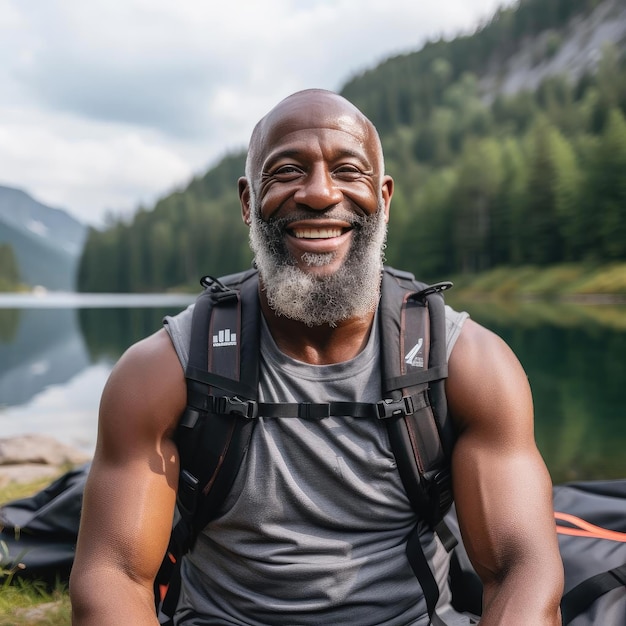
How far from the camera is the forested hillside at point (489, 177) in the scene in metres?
69.6

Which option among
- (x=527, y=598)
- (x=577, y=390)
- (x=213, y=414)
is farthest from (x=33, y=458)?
(x=577, y=390)

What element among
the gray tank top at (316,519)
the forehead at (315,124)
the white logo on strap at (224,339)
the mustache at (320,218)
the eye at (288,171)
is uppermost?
the forehead at (315,124)

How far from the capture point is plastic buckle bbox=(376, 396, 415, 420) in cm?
275

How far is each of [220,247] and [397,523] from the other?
132225 mm

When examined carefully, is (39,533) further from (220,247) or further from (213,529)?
(220,247)

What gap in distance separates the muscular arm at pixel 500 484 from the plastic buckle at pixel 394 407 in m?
0.19

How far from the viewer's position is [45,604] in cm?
463

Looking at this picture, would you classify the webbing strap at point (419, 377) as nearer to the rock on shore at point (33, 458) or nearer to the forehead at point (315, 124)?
A: the forehead at point (315, 124)

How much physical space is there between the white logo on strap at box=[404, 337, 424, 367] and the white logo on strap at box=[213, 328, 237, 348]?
729mm

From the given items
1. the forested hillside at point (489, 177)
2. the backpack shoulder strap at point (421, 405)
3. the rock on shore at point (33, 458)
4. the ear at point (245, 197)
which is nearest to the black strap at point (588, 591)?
the backpack shoulder strap at point (421, 405)

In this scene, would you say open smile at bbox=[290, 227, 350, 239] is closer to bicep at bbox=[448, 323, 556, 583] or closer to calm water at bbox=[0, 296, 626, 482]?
bicep at bbox=[448, 323, 556, 583]

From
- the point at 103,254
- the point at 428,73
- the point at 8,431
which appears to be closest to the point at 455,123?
the point at 428,73

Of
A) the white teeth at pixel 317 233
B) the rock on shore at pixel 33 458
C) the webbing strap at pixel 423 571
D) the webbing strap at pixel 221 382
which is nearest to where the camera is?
the webbing strap at pixel 221 382

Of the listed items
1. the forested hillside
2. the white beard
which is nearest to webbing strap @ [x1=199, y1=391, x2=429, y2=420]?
the white beard
